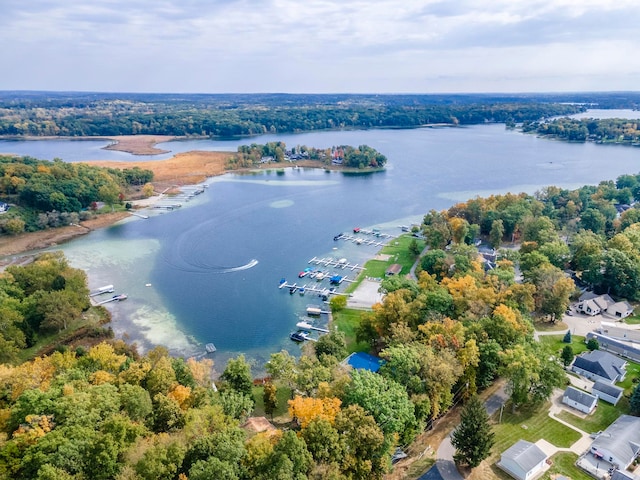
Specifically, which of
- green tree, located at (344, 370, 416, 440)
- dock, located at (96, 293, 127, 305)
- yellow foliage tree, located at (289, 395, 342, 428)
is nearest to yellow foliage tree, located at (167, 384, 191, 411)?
yellow foliage tree, located at (289, 395, 342, 428)

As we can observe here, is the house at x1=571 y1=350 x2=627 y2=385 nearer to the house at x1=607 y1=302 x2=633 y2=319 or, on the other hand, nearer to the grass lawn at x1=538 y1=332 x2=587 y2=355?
the grass lawn at x1=538 y1=332 x2=587 y2=355

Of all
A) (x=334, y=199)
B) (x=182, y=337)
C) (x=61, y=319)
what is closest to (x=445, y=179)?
(x=334, y=199)

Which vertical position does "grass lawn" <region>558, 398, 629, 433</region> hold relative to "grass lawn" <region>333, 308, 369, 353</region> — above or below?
above

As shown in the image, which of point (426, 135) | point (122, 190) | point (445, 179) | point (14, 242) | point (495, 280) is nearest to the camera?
point (495, 280)

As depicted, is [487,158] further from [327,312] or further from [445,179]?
[327,312]

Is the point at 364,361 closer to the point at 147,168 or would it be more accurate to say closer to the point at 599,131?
the point at 147,168

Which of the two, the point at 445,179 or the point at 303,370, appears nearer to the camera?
the point at 303,370

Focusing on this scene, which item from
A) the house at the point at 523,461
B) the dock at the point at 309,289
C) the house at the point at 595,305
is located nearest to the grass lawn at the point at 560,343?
the house at the point at 595,305
